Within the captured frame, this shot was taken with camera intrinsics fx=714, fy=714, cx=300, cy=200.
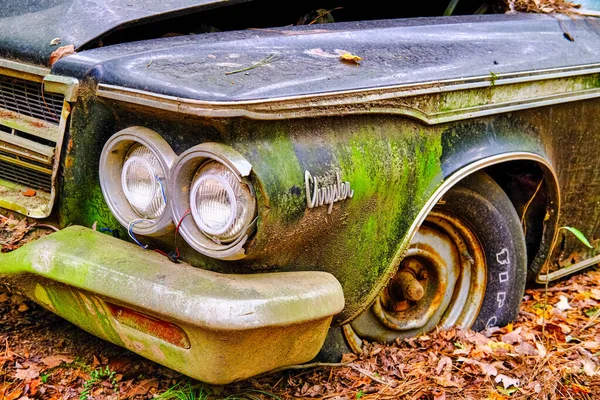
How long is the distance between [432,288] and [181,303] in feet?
4.44

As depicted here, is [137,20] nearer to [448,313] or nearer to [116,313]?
[116,313]

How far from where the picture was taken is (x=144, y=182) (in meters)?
2.26

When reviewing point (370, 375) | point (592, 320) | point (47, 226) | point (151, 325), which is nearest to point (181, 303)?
point (151, 325)

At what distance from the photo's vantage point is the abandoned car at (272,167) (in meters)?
2.04

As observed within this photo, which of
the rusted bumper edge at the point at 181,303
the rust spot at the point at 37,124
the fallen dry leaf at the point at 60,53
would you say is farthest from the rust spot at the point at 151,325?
the fallen dry leaf at the point at 60,53

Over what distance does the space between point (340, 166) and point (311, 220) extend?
0.19 meters

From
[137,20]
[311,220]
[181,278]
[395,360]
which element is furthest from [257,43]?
[395,360]

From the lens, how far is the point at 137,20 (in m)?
2.63

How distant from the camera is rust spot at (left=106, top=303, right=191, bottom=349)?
208cm

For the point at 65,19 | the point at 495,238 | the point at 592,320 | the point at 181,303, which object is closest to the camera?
the point at 181,303

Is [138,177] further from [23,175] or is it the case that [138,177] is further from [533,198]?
[533,198]

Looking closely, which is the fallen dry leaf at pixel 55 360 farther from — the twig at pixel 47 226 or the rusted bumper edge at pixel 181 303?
the twig at pixel 47 226

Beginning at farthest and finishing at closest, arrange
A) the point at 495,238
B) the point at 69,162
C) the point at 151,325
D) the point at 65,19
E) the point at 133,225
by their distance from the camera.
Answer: the point at 495,238, the point at 65,19, the point at 69,162, the point at 133,225, the point at 151,325

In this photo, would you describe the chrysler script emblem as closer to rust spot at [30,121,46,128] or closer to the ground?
the ground
